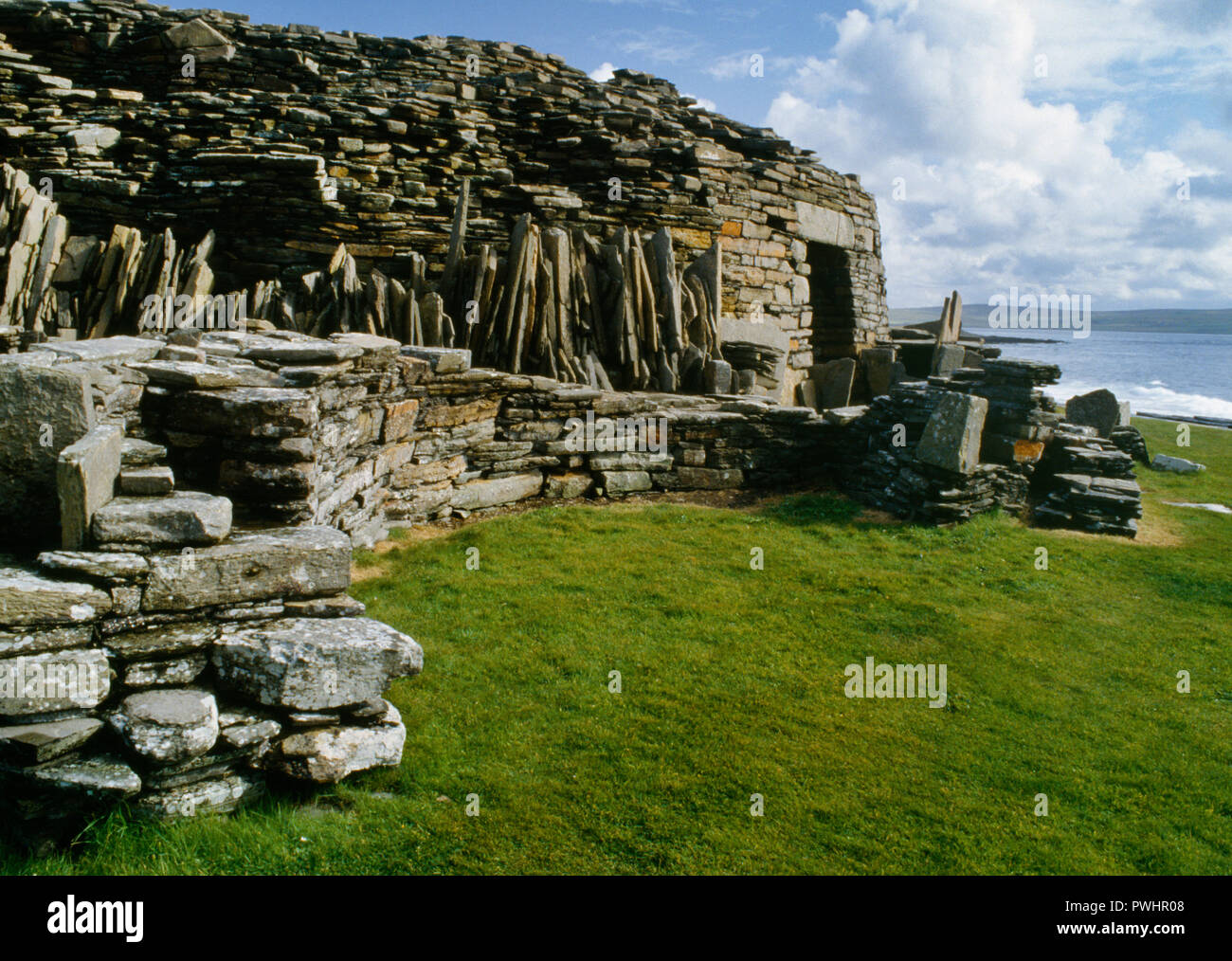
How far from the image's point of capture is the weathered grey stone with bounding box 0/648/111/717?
365 cm

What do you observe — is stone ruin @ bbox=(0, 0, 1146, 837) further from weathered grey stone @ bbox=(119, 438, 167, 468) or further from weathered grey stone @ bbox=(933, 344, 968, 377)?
weathered grey stone @ bbox=(933, 344, 968, 377)

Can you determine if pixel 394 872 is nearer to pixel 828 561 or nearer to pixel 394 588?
pixel 394 588

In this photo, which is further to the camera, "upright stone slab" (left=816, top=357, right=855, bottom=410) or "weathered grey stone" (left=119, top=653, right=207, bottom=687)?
"upright stone slab" (left=816, top=357, right=855, bottom=410)

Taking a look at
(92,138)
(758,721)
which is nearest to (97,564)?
(758,721)

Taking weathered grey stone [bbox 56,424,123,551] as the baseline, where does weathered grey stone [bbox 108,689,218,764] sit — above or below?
below

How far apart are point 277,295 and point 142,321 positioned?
173 centimetres

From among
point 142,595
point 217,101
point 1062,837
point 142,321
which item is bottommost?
point 1062,837

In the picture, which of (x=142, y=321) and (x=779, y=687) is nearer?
(x=779, y=687)

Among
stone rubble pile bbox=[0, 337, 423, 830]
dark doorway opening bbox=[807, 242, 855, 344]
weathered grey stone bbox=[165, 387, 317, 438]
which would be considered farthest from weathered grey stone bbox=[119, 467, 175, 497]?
dark doorway opening bbox=[807, 242, 855, 344]

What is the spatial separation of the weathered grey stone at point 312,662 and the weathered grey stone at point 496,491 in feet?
16.9

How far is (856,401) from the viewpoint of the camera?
1905 centimetres

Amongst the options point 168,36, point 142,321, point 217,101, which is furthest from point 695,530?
point 168,36

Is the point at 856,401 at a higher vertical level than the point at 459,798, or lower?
higher

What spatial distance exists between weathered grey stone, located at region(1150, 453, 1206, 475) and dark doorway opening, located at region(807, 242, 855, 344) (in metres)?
7.33
